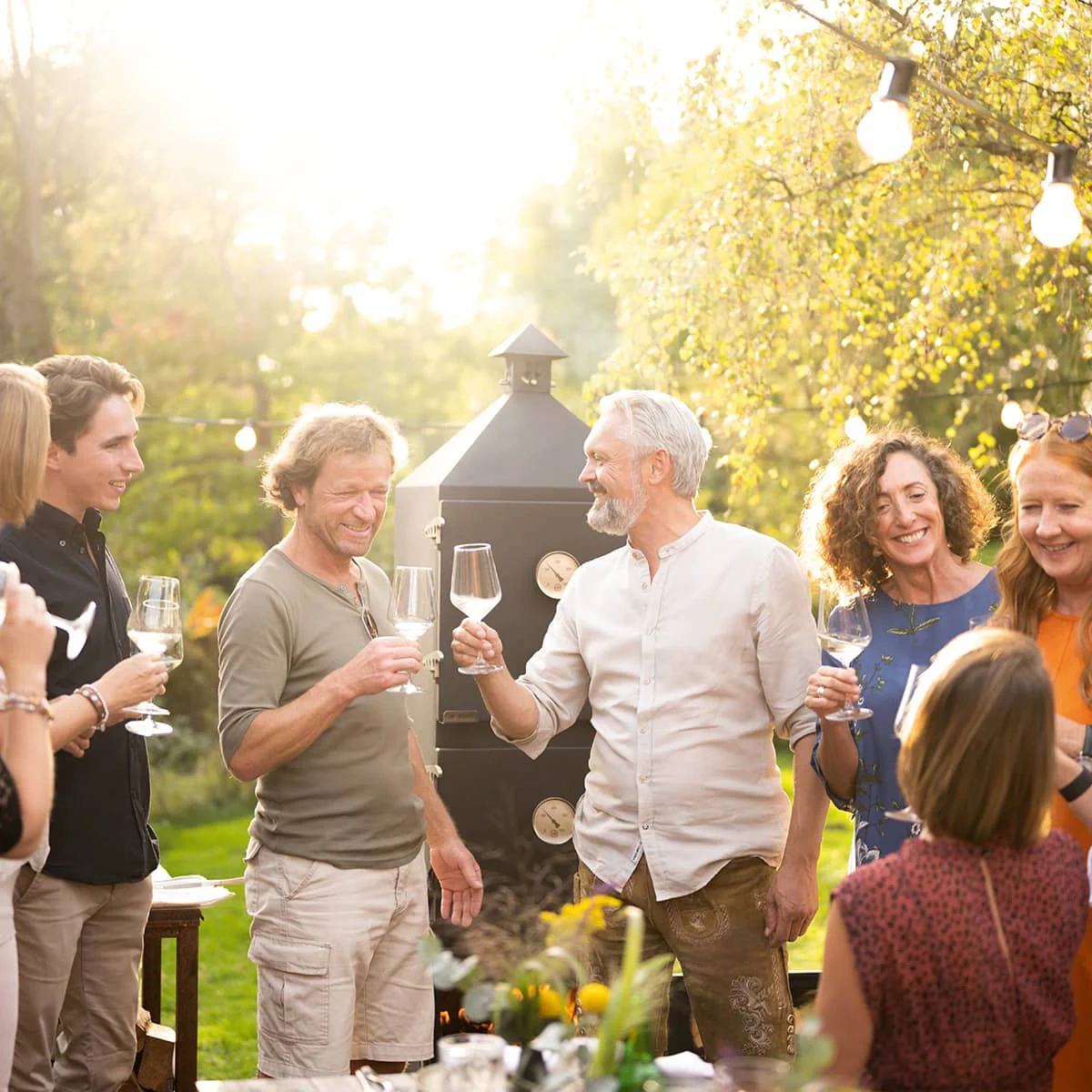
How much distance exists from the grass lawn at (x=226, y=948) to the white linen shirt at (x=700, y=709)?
9.21ft

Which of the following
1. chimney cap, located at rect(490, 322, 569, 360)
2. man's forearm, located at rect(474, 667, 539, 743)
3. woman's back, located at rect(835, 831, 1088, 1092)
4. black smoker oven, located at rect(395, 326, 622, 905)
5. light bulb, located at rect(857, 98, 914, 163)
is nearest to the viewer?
woman's back, located at rect(835, 831, 1088, 1092)

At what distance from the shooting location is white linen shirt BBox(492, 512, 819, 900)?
9.66ft

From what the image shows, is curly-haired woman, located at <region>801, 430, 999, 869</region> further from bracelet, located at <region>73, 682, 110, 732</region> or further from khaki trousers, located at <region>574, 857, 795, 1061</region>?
bracelet, located at <region>73, 682, 110, 732</region>

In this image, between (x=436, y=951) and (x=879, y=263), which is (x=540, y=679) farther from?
(x=879, y=263)

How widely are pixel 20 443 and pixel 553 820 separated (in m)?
2.17

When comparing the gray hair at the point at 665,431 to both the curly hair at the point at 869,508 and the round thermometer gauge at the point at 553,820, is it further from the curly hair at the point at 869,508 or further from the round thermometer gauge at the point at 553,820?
the round thermometer gauge at the point at 553,820

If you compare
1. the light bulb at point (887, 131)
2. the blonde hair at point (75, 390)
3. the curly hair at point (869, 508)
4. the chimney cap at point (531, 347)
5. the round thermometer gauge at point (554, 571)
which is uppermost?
the light bulb at point (887, 131)

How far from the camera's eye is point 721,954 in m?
2.90

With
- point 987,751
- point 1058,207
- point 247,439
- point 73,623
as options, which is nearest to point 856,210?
point 247,439

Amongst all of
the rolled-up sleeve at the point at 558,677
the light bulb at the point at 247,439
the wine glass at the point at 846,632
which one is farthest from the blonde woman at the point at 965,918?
the light bulb at the point at 247,439

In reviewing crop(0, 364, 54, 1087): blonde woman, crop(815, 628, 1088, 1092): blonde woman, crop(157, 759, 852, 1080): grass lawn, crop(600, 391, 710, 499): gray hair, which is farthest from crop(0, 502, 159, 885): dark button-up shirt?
crop(157, 759, 852, 1080): grass lawn

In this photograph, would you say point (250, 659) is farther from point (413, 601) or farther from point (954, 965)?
point (954, 965)

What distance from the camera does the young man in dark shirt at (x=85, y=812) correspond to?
2768 mm

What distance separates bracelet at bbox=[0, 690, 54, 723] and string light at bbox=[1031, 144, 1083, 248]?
8.79 ft
